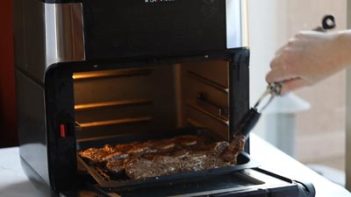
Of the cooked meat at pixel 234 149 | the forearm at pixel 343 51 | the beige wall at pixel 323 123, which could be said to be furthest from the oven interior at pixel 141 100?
the beige wall at pixel 323 123

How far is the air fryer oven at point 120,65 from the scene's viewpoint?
116cm

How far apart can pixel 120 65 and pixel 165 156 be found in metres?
0.21

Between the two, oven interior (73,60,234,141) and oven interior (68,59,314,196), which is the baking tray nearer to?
oven interior (68,59,314,196)

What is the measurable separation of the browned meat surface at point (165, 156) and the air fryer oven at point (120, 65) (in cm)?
3

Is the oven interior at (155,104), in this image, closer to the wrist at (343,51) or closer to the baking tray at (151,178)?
the baking tray at (151,178)

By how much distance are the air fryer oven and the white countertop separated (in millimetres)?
34

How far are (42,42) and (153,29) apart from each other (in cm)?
19

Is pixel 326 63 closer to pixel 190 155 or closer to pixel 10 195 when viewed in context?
pixel 190 155

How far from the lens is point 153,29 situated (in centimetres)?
120

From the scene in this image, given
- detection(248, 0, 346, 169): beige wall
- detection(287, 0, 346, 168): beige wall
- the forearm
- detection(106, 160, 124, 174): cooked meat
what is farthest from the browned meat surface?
detection(287, 0, 346, 168): beige wall

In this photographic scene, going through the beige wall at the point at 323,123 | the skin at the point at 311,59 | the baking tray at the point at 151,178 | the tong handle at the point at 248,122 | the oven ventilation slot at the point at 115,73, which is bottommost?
the beige wall at the point at 323,123

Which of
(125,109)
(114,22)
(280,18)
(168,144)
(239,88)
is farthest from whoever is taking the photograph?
(280,18)

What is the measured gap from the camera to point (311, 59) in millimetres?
1207

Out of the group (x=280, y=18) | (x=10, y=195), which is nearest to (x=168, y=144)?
(x=10, y=195)
